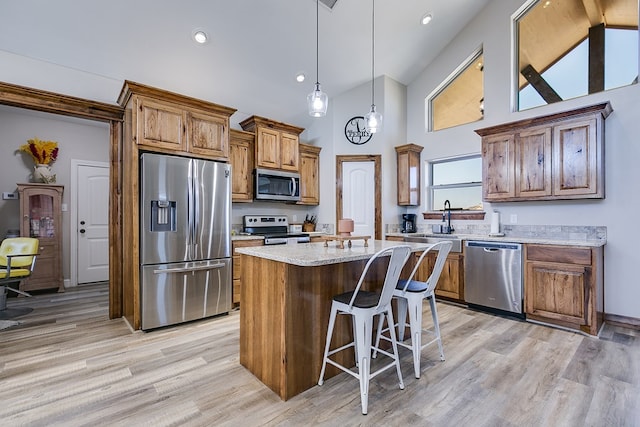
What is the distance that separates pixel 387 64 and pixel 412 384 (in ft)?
14.3

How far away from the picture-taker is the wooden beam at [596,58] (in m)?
3.50

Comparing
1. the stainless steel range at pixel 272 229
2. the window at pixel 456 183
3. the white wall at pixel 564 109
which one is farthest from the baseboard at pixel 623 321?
the stainless steel range at pixel 272 229

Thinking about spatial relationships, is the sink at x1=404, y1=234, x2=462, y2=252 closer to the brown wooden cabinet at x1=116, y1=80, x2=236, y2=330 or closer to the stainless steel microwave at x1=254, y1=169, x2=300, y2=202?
the stainless steel microwave at x1=254, y1=169, x2=300, y2=202

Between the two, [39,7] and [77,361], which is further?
[39,7]

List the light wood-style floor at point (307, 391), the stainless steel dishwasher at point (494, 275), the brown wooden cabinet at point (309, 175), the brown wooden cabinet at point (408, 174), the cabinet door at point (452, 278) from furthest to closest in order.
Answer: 1. the brown wooden cabinet at point (309, 175)
2. the brown wooden cabinet at point (408, 174)
3. the cabinet door at point (452, 278)
4. the stainless steel dishwasher at point (494, 275)
5. the light wood-style floor at point (307, 391)

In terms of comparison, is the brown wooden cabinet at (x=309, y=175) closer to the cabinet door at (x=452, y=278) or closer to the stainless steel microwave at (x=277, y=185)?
the stainless steel microwave at (x=277, y=185)

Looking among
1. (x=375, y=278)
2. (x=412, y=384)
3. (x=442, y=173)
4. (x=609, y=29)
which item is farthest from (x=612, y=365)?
(x=609, y=29)

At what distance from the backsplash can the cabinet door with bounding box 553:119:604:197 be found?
47 centimetres

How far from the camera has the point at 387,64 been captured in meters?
4.73

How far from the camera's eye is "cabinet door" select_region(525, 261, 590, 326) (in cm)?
301

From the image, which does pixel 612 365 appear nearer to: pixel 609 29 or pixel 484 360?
pixel 484 360

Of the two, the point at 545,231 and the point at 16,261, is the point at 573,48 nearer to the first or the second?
the point at 545,231

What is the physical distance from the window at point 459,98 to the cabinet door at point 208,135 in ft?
11.0

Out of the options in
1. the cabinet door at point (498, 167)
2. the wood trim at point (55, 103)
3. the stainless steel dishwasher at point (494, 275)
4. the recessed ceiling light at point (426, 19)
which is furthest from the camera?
the recessed ceiling light at point (426, 19)
